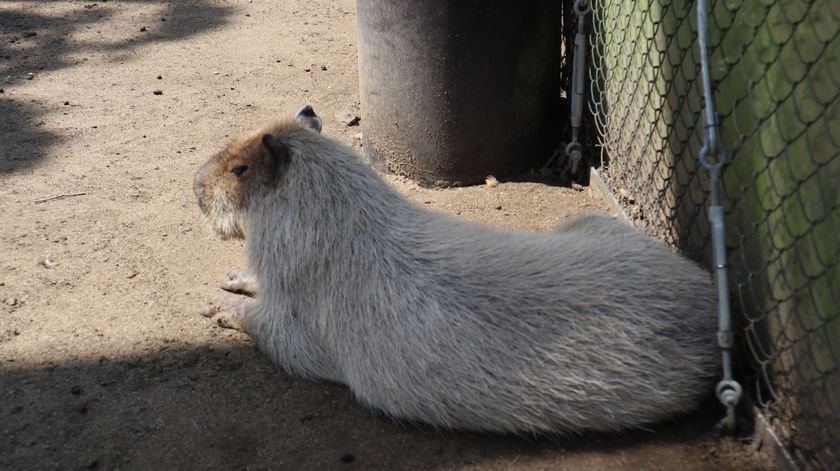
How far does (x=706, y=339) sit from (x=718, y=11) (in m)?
1.06

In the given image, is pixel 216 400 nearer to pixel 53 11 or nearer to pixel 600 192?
pixel 600 192

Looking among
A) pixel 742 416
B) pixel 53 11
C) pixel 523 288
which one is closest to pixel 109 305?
pixel 523 288

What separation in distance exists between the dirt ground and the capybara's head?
1.53 ft

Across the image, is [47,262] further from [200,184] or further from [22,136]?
[22,136]

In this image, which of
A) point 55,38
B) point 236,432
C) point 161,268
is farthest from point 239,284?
point 55,38

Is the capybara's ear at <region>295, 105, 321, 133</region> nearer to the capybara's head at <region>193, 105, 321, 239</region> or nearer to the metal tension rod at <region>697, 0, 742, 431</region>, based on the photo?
the capybara's head at <region>193, 105, 321, 239</region>

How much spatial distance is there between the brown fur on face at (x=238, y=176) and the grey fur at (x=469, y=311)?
0.06 meters

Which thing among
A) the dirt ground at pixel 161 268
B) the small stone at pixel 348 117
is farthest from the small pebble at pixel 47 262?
the small stone at pixel 348 117

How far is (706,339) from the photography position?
251cm

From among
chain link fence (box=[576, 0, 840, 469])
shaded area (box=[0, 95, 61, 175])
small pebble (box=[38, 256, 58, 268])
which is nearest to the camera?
chain link fence (box=[576, 0, 840, 469])

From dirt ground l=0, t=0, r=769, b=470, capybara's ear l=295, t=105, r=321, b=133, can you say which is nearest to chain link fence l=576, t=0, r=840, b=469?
dirt ground l=0, t=0, r=769, b=470

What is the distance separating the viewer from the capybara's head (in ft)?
9.69

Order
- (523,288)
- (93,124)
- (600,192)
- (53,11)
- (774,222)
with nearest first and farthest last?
(774,222)
(523,288)
(600,192)
(93,124)
(53,11)

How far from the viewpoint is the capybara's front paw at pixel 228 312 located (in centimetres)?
316
